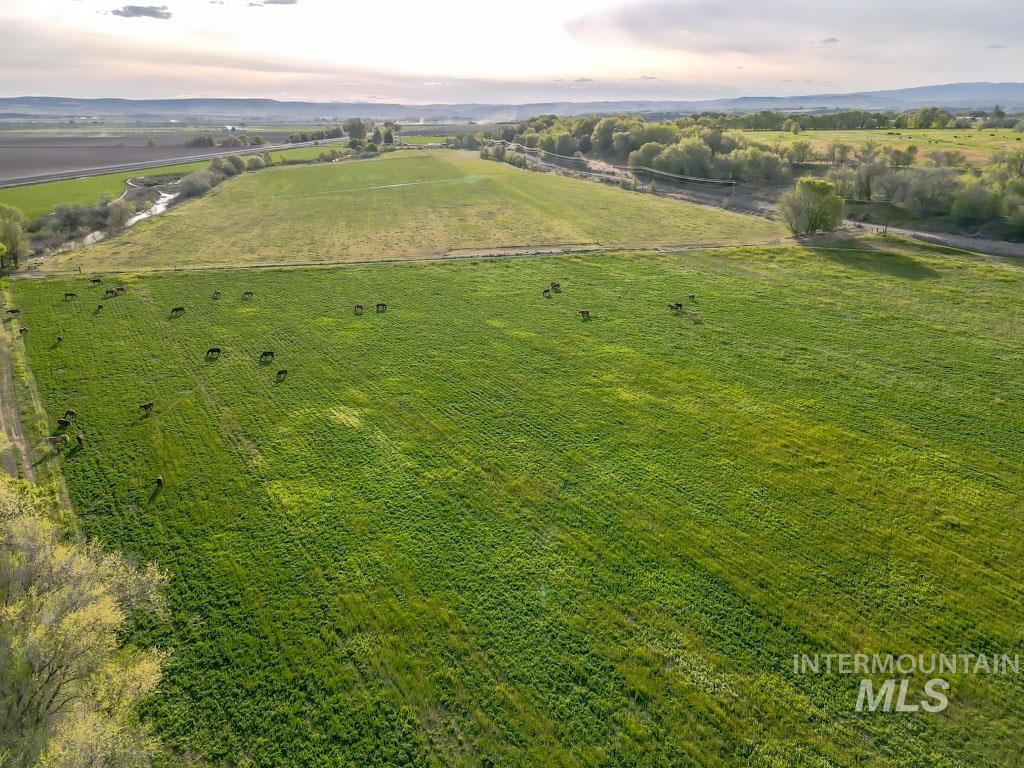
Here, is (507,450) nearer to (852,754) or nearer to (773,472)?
(773,472)

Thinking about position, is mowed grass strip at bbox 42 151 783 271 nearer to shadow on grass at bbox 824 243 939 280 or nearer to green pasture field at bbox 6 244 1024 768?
shadow on grass at bbox 824 243 939 280

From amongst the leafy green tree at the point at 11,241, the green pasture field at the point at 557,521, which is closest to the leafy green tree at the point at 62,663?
the green pasture field at the point at 557,521

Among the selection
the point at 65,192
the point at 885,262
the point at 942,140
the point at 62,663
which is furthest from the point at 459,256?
the point at 942,140

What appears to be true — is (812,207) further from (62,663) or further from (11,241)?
(11,241)

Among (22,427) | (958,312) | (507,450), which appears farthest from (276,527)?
(958,312)

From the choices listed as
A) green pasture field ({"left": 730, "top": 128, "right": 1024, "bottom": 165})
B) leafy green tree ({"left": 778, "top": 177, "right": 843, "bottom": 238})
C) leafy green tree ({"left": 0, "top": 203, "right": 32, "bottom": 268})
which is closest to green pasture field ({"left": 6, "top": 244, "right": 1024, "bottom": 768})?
leafy green tree ({"left": 0, "top": 203, "right": 32, "bottom": 268})

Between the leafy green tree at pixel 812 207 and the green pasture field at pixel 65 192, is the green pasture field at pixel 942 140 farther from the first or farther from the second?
the green pasture field at pixel 65 192
